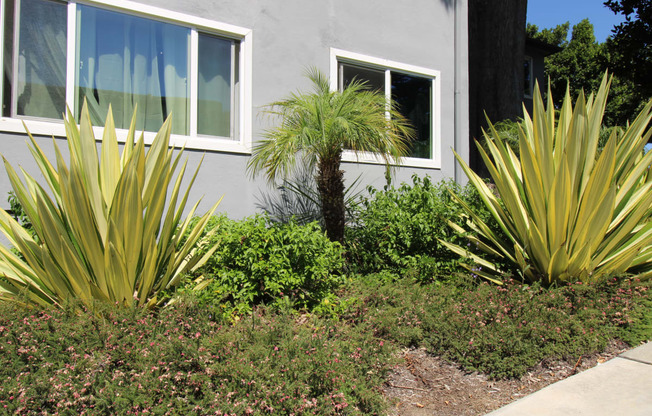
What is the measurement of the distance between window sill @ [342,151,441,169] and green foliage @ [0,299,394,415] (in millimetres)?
3774

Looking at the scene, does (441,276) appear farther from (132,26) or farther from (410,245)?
(132,26)

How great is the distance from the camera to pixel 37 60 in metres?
5.27

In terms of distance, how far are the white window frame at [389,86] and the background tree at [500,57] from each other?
643cm

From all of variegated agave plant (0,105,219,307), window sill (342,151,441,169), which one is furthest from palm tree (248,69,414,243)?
variegated agave plant (0,105,219,307)

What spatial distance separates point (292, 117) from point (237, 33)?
1.62 meters

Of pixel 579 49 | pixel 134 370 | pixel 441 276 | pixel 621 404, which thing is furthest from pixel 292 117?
pixel 579 49

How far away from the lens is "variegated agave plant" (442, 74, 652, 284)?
4.72 m

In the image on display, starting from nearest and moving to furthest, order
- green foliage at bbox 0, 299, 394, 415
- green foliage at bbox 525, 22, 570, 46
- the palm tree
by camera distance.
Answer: green foliage at bbox 0, 299, 394, 415 → the palm tree → green foliage at bbox 525, 22, 570, 46

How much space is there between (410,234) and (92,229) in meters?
3.40

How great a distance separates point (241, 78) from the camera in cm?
644

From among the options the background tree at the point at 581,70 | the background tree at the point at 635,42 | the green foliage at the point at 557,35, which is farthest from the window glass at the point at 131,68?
the green foliage at the point at 557,35

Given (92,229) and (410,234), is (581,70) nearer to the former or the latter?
(410,234)

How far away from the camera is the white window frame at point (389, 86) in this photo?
285 inches

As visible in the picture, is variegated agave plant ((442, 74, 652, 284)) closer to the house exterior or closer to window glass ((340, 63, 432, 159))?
the house exterior
